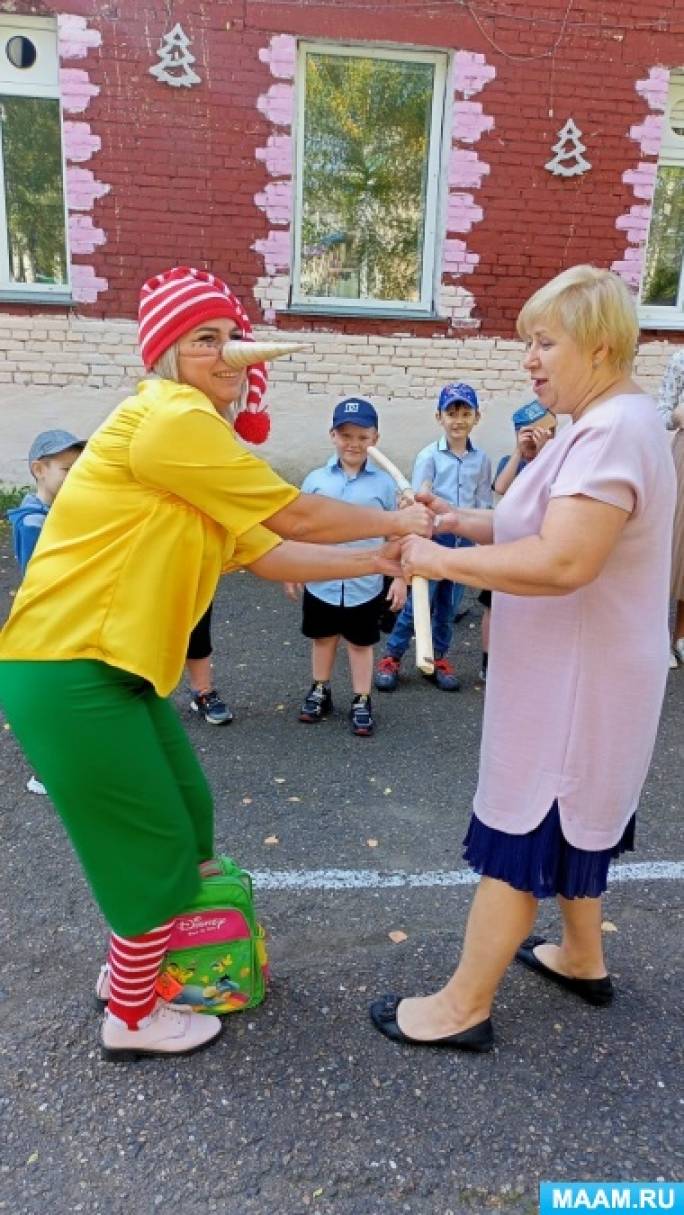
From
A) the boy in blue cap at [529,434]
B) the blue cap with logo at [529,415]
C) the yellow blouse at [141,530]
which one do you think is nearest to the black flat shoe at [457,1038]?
the yellow blouse at [141,530]

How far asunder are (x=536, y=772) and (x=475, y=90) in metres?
6.59

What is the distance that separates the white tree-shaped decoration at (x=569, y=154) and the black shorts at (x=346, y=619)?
470 cm

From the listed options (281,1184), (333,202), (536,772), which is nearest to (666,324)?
(333,202)

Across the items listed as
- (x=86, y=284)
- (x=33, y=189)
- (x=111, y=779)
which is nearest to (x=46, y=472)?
(x=111, y=779)

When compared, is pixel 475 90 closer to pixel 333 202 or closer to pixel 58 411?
pixel 333 202

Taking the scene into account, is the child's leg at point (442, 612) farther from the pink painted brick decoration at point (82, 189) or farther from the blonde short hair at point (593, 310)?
the pink painted brick decoration at point (82, 189)

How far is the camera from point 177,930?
7.69ft

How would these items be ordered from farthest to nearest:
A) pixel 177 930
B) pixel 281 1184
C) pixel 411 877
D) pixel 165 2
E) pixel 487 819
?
pixel 165 2
pixel 411 877
pixel 177 930
pixel 487 819
pixel 281 1184

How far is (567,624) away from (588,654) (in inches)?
3.2

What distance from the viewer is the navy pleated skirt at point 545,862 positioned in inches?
83.5

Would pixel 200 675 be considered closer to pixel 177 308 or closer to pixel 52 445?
pixel 52 445

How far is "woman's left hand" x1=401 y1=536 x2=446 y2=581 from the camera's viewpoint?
2066 millimetres

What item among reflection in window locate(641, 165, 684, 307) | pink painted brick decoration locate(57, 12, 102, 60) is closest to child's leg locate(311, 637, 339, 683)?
pink painted brick decoration locate(57, 12, 102, 60)

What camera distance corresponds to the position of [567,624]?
1.97 meters
